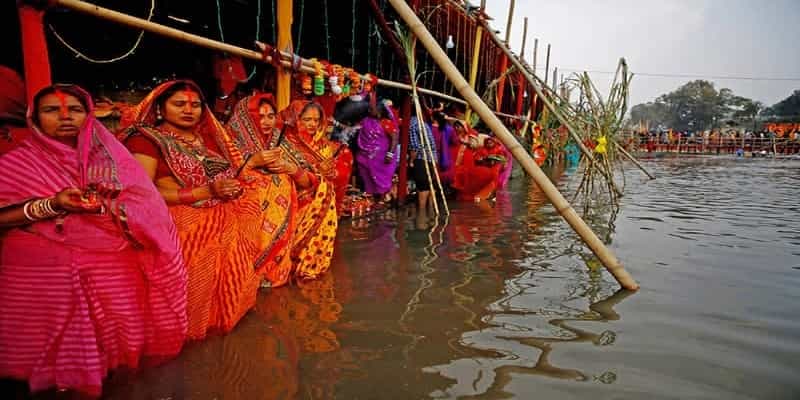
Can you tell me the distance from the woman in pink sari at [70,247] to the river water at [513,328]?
24 cm

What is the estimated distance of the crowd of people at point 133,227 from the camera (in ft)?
6.57

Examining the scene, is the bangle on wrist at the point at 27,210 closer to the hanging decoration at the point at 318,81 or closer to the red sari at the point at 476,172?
the hanging decoration at the point at 318,81

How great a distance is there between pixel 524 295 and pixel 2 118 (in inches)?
123

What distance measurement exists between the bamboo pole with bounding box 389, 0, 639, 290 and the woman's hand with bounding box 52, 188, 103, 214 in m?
2.71

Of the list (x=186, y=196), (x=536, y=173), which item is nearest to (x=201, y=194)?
(x=186, y=196)

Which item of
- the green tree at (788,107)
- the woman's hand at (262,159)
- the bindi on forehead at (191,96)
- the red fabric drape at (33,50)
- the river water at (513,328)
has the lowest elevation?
the river water at (513,328)

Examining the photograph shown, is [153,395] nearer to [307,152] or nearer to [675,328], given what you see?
[307,152]

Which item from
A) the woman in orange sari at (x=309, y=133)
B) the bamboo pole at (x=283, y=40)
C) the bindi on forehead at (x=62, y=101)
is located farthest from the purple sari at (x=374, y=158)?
the bindi on forehead at (x=62, y=101)

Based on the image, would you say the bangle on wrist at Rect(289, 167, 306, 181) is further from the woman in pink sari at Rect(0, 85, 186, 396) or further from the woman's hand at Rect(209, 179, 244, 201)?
the woman in pink sari at Rect(0, 85, 186, 396)

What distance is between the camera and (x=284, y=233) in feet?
11.2

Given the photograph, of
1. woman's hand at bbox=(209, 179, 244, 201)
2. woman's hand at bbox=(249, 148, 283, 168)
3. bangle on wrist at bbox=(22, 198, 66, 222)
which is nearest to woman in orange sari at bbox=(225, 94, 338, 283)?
woman's hand at bbox=(249, 148, 283, 168)

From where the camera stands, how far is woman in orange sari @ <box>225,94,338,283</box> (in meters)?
Answer: 3.38

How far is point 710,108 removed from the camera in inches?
2985

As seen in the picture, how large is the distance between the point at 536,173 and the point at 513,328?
4.27ft
